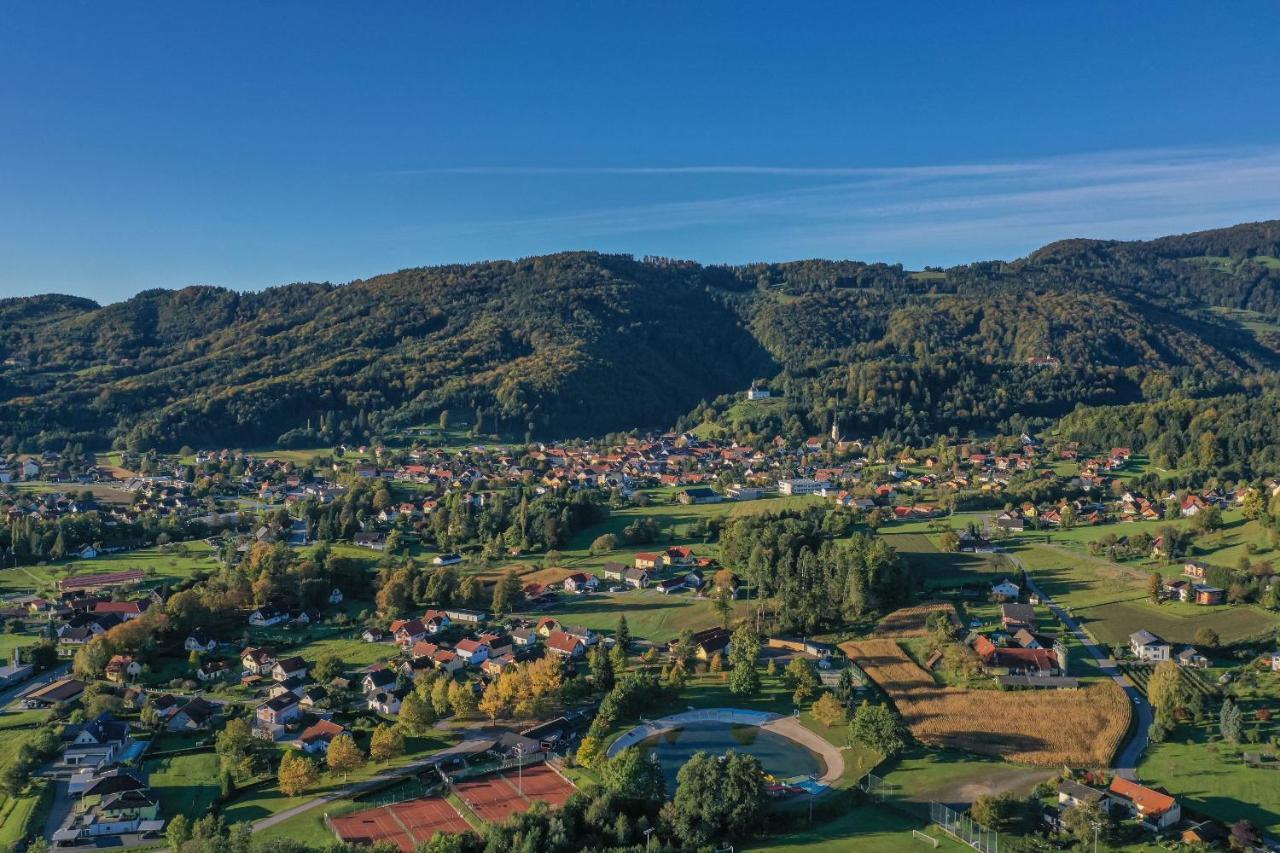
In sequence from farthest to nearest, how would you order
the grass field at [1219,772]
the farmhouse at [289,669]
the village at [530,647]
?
the farmhouse at [289,669], the village at [530,647], the grass field at [1219,772]

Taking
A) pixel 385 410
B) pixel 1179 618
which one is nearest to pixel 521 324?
pixel 385 410

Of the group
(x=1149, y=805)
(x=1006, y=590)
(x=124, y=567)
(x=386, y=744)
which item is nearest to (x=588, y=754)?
(x=386, y=744)

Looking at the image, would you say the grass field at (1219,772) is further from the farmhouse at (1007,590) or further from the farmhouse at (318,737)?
the farmhouse at (318,737)

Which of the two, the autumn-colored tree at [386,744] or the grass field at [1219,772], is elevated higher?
the autumn-colored tree at [386,744]

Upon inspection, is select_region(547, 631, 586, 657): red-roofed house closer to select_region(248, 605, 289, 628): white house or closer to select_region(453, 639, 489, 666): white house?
select_region(453, 639, 489, 666): white house

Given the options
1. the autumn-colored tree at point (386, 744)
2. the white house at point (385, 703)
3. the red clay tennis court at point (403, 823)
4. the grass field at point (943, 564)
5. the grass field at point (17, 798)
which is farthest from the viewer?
the grass field at point (943, 564)

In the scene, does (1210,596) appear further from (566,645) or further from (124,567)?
(124,567)

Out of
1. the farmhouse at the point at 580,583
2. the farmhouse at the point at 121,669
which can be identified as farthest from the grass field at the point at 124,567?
the farmhouse at the point at 580,583

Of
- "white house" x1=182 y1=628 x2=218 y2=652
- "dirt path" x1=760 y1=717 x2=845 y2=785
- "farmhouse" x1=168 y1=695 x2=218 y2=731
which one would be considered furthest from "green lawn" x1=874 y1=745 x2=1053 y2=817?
"white house" x1=182 y1=628 x2=218 y2=652
